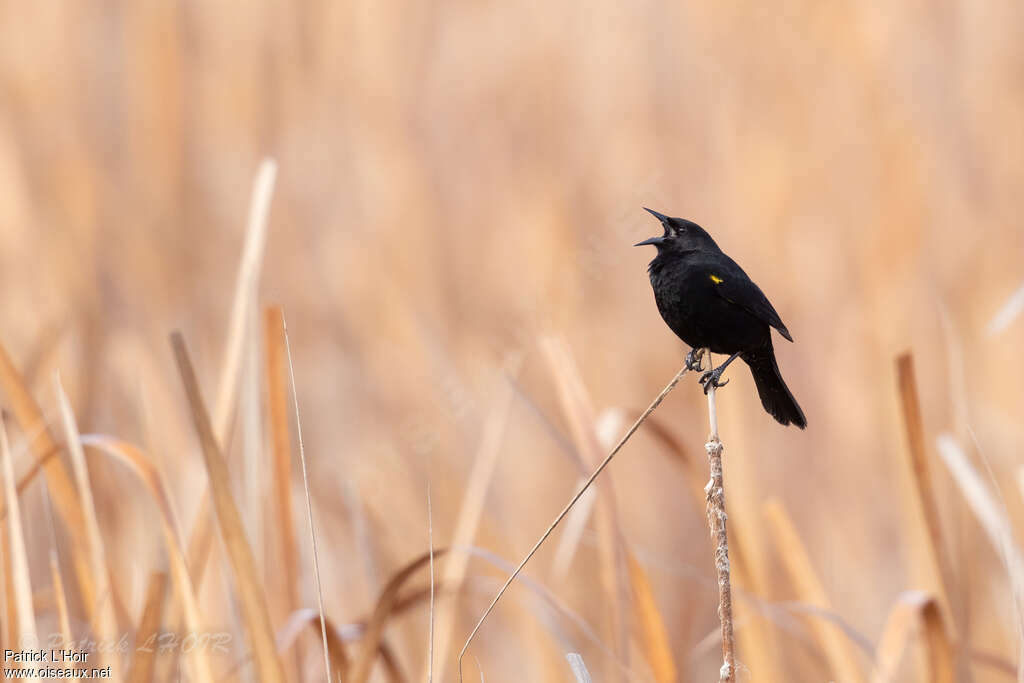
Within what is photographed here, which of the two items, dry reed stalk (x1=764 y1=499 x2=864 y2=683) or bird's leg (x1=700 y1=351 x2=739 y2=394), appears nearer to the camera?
bird's leg (x1=700 y1=351 x2=739 y2=394)

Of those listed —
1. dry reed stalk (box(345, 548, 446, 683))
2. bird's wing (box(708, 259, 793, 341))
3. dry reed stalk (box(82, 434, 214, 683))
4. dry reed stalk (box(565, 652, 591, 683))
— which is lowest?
dry reed stalk (box(565, 652, 591, 683))

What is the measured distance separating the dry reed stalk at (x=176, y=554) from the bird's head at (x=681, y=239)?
662mm

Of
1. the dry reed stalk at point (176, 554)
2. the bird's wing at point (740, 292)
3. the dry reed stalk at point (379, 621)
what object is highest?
the bird's wing at point (740, 292)

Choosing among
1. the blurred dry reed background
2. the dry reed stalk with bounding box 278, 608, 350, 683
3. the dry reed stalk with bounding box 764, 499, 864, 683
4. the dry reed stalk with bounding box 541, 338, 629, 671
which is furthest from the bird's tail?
the blurred dry reed background

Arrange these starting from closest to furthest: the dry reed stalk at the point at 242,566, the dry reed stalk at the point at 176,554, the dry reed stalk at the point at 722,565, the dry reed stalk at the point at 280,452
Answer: the dry reed stalk at the point at 722,565, the dry reed stalk at the point at 242,566, the dry reed stalk at the point at 176,554, the dry reed stalk at the point at 280,452

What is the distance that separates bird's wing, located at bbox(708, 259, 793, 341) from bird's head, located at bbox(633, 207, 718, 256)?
72mm

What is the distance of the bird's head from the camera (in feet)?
4.19

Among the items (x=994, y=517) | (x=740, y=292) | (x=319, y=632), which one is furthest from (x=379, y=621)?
(x=994, y=517)

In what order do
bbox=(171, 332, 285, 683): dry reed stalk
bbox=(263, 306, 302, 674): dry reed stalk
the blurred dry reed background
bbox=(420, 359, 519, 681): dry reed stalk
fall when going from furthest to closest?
the blurred dry reed background, bbox=(420, 359, 519, 681): dry reed stalk, bbox=(263, 306, 302, 674): dry reed stalk, bbox=(171, 332, 285, 683): dry reed stalk

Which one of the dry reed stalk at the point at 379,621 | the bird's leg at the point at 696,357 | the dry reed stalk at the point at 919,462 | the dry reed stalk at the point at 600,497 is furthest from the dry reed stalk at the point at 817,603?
the dry reed stalk at the point at 379,621

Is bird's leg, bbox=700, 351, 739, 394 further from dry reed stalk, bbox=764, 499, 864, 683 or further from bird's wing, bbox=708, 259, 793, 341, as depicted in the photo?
dry reed stalk, bbox=764, 499, 864, 683

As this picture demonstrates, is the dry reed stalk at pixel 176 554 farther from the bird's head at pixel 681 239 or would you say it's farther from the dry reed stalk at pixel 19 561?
the bird's head at pixel 681 239

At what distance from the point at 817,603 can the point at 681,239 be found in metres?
0.66

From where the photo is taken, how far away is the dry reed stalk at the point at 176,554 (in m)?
1.09
